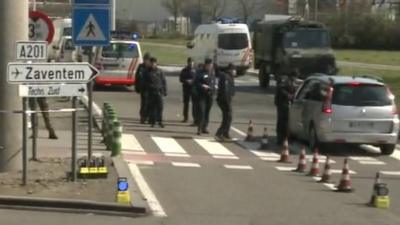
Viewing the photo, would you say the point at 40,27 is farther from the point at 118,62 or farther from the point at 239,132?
the point at 118,62

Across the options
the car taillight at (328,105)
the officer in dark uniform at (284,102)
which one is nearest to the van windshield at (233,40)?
the officer in dark uniform at (284,102)

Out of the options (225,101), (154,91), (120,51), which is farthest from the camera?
(120,51)

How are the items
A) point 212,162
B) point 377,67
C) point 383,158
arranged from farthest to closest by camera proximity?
1. point 377,67
2. point 383,158
3. point 212,162

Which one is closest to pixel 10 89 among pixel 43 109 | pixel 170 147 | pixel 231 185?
pixel 231 185

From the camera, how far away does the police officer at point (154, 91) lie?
23234 millimetres

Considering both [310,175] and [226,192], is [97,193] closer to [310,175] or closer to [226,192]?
[226,192]

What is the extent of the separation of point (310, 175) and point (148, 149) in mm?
4548

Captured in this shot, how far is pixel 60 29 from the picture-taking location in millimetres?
50750

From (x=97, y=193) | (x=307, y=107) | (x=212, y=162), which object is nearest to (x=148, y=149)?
(x=212, y=162)

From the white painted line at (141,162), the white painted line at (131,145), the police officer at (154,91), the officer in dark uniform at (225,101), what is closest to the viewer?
the white painted line at (141,162)

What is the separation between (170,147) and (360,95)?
413cm

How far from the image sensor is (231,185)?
13594mm

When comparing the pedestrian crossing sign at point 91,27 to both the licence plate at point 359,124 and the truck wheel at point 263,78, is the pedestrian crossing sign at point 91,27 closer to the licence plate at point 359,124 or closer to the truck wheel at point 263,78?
the licence plate at point 359,124

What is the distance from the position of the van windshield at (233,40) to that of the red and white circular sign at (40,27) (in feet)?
104
